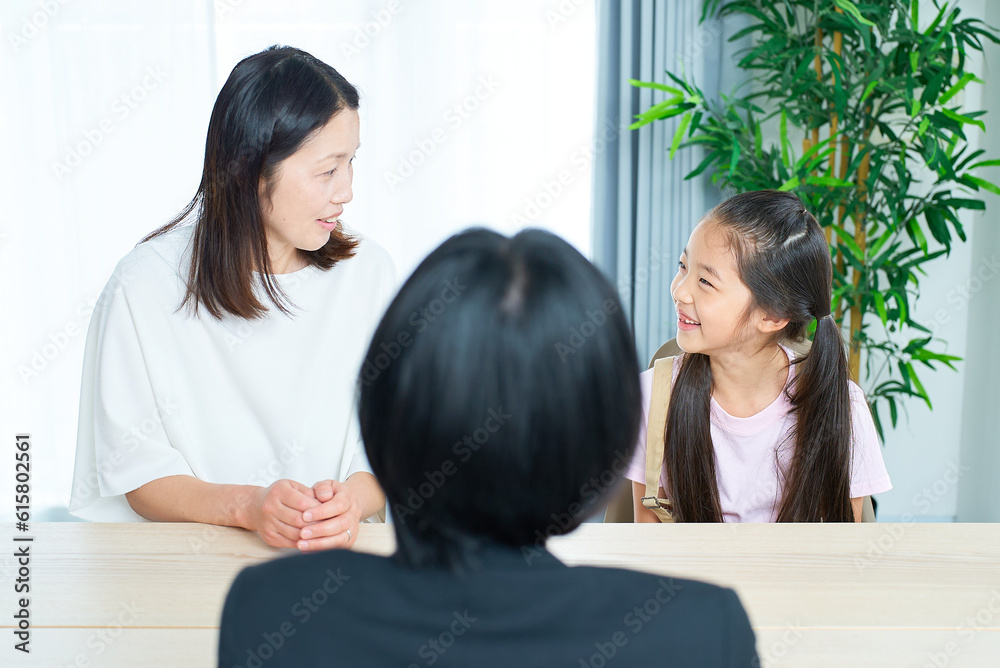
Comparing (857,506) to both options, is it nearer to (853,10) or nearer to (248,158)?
(248,158)

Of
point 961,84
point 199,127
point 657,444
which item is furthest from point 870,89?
point 199,127

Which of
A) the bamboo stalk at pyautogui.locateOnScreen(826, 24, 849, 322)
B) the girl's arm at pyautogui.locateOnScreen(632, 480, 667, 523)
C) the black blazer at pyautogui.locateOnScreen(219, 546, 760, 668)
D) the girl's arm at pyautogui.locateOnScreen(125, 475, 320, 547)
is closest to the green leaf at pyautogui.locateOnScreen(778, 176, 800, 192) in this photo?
the bamboo stalk at pyautogui.locateOnScreen(826, 24, 849, 322)

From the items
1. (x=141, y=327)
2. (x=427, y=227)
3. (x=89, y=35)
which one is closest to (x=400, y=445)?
(x=141, y=327)

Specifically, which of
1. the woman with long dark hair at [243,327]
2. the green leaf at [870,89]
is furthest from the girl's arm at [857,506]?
the green leaf at [870,89]

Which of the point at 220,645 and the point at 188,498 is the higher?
the point at 220,645

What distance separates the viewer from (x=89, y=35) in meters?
2.57

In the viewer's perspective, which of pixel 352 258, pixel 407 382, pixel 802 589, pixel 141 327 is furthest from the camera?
pixel 352 258

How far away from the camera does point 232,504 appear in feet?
3.33

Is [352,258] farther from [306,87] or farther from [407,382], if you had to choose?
[407,382]

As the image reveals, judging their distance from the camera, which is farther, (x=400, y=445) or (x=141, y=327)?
(x=141, y=327)

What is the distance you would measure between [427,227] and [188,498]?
1808 millimetres

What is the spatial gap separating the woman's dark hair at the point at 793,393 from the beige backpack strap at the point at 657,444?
0.6 inches

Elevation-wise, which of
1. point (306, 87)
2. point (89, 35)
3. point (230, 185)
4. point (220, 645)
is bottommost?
point (220, 645)

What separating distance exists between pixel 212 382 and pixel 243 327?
0.35 ft
